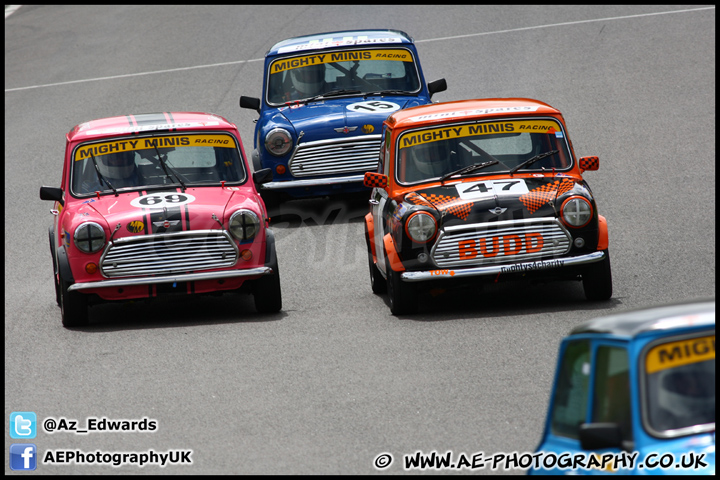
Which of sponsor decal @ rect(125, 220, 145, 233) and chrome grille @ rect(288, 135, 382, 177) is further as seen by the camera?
chrome grille @ rect(288, 135, 382, 177)

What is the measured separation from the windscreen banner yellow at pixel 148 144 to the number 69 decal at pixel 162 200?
0.67 m

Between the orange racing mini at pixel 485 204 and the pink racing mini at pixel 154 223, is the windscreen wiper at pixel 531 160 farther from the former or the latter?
the pink racing mini at pixel 154 223

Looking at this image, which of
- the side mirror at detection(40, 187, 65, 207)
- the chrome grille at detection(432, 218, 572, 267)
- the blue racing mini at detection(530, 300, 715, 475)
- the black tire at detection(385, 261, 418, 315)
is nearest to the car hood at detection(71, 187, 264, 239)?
the side mirror at detection(40, 187, 65, 207)

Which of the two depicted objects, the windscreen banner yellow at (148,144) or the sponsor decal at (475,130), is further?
the windscreen banner yellow at (148,144)

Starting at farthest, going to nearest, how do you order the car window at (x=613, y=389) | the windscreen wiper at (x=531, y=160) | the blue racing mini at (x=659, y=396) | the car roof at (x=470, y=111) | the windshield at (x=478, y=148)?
the car roof at (x=470, y=111) < the windshield at (x=478, y=148) < the windscreen wiper at (x=531, y=160) < the car window at (x=613, y=389) < the blue racing mini at (x=659, y=396)

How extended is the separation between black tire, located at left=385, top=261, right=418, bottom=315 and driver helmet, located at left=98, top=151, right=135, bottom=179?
2801mm

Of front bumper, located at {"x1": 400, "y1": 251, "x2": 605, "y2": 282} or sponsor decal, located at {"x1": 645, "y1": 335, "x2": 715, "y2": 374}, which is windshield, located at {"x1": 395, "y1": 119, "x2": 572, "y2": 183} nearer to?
front bumper, located at {"x1": 400, "y1": 251, "x2": 605, "y2": 282}

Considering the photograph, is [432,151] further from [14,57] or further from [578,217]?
[14,57]

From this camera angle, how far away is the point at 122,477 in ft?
19.9

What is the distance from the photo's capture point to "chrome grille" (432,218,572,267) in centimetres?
943

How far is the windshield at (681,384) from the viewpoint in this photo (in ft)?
12.9

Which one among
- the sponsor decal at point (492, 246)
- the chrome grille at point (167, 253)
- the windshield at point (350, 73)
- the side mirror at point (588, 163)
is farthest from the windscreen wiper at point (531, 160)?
the windshield at point (350, 73)

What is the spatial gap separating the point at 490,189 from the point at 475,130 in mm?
849

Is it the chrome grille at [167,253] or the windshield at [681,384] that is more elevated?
the windshield at [681,384]
